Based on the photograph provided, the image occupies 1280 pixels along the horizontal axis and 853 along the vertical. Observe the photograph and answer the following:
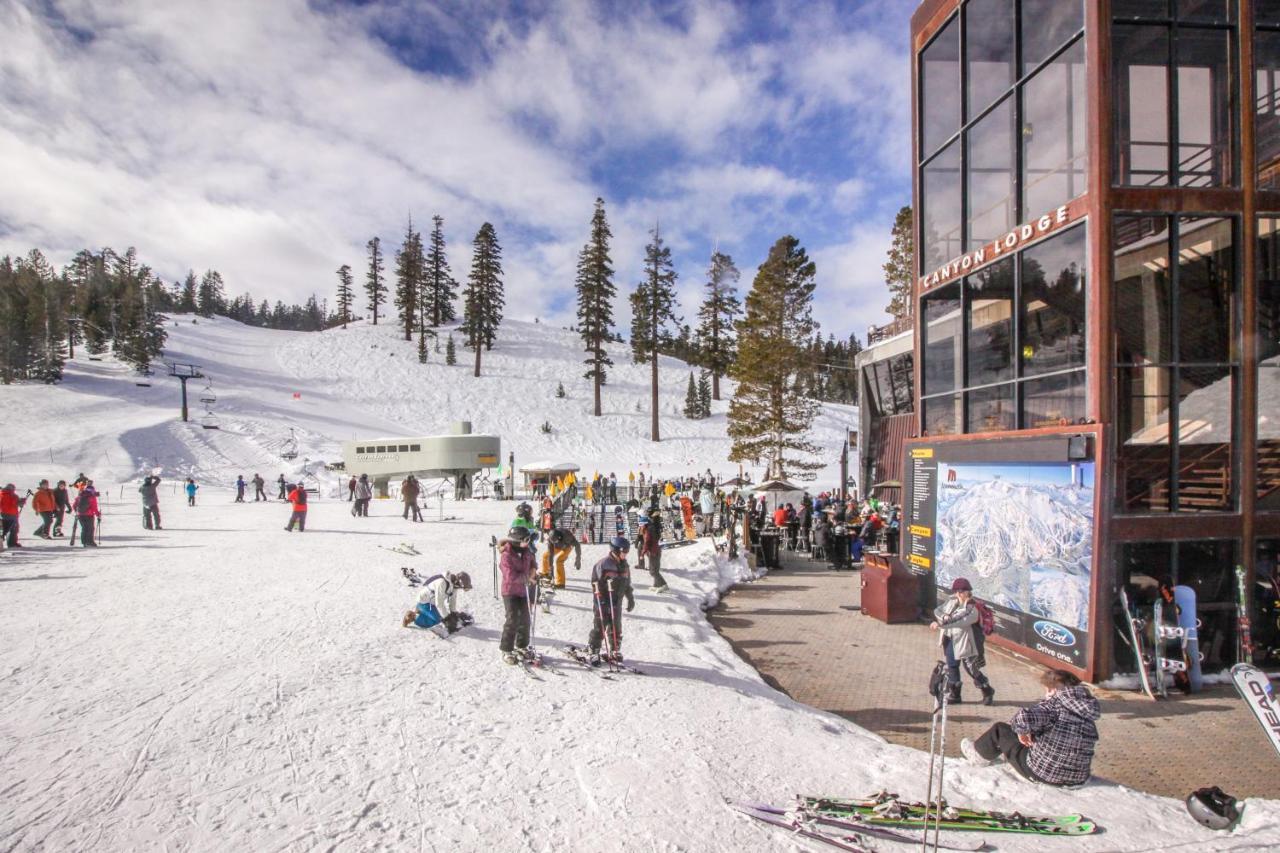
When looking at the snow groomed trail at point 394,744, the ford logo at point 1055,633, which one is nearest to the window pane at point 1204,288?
the ford logo at point 1055,633

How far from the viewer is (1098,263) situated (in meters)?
8.52

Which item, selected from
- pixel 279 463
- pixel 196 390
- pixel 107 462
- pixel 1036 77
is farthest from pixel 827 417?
pixel 196 390

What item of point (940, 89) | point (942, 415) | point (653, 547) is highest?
point (940, 89)

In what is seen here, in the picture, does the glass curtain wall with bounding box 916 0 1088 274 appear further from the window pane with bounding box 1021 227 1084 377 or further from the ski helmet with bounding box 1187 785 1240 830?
the ski helmet with bounding box 1187 785 1240 830

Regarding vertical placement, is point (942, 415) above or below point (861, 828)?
above

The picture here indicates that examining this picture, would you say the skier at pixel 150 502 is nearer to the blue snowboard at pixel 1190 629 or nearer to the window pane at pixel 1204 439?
the blue snowboard at pixel 1190 629

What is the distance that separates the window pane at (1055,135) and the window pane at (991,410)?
2930 millimetres

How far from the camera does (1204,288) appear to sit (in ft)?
29.6

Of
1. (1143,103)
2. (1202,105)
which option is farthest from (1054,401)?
(1202,105)

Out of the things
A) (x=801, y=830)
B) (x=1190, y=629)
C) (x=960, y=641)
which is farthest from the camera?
(x=1190, y=629)

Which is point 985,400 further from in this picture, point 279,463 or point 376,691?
point 279,463

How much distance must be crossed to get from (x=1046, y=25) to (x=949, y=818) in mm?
11316

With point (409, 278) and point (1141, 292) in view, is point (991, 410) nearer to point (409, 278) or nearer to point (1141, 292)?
point (1141, 292)

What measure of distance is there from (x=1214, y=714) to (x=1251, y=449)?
3.68 metres
